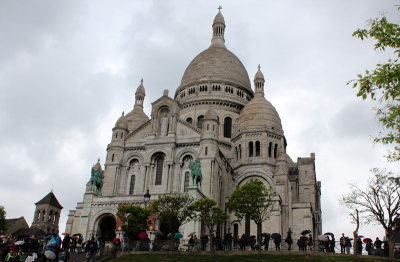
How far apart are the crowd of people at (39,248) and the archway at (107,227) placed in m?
8.54

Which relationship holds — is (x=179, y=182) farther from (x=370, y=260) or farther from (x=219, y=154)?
(x=370, y=260)

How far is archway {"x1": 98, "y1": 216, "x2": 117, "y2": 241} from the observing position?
50250 millimetres

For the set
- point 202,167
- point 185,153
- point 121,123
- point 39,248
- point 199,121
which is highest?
point 199,121

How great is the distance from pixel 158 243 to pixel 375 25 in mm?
24946

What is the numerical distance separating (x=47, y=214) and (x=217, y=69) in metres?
43.1

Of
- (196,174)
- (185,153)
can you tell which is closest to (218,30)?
(185,153)

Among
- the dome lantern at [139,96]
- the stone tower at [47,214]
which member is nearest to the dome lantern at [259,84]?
the dome lantern at [139,96]

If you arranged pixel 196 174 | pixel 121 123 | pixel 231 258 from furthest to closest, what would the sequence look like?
pixel 121 123 → pixel 196 174 → pixel 231 258

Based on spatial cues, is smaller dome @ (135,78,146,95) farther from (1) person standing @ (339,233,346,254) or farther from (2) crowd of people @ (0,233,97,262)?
(1) person standing @ (339,233,346,254)

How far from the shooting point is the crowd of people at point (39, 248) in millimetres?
18767

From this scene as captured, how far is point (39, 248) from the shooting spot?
27906 millimetres

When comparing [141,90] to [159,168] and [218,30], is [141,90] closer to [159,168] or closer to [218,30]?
[218,30]

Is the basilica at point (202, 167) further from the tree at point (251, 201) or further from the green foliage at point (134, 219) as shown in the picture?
the tree at point (251, 201)

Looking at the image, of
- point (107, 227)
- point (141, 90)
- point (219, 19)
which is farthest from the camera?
point (219, 19)
